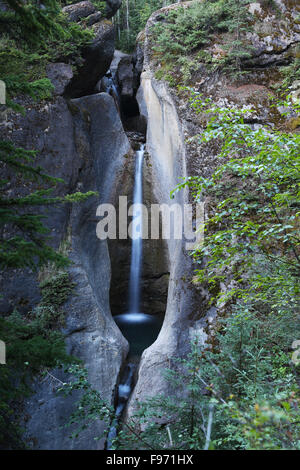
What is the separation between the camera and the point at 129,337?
10.7 meters

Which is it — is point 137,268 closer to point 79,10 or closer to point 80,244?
point 80,244

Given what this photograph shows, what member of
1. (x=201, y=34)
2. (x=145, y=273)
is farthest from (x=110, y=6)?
(x=145, y=273)

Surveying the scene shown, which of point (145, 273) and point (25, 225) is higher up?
point (145, 273)

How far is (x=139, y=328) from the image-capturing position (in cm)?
1140

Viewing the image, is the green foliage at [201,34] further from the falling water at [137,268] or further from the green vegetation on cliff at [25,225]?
the green vegetation on cliff at [25,225]

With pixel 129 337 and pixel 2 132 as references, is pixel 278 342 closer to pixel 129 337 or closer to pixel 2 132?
pixel 129 337

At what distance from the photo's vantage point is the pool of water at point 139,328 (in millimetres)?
10320

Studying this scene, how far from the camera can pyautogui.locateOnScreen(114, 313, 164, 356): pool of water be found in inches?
406

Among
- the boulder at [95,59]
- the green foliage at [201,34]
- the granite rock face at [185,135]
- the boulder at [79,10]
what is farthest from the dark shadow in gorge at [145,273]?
the boulder at [79,10]

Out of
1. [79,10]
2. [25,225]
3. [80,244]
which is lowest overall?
[25,225]

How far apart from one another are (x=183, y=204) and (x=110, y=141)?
464 centimetres

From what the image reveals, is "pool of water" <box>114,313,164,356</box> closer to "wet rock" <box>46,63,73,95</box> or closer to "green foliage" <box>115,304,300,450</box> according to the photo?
"green foliage" <box>115,304,300,450</box>
